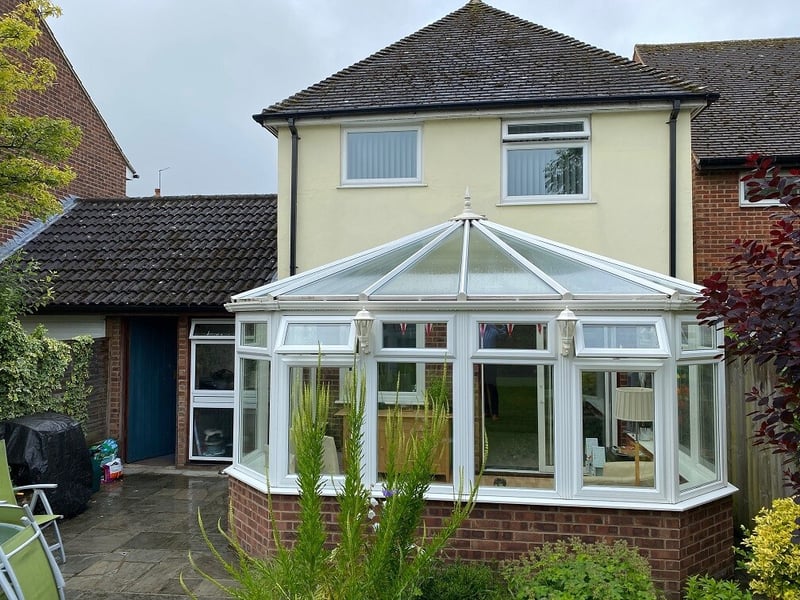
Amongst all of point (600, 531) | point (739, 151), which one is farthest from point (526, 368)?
point (739, 151)

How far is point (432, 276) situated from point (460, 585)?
2646 mm

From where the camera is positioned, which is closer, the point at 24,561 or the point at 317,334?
the point at 24,561

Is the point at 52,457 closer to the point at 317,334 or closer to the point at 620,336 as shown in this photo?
the point at 317,334

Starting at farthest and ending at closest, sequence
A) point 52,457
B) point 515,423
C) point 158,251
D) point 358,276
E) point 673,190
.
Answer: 1. point 158,251
2. point 673,190
3. point 52,457
4. point 358,276
5. point 515,423

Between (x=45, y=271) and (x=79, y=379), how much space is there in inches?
103

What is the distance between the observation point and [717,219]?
10156mm

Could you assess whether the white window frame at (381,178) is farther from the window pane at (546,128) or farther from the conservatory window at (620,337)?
the conservatory window at (620,337)

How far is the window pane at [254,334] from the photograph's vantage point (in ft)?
20.5


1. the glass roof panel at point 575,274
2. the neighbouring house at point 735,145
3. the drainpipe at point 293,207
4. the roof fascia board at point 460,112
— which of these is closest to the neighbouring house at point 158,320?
the drainpipe at point 293,207

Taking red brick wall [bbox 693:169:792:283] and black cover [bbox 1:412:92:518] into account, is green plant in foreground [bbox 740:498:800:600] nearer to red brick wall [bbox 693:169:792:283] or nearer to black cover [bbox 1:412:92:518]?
red brick wall [bbox 693:169:792:283]

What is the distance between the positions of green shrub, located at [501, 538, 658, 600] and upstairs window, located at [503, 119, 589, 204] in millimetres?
4933

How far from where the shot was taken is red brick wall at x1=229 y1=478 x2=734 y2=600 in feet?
17.2

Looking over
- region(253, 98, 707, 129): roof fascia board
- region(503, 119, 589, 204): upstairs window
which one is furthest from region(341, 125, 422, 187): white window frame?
region(503, 119, 589, 204): upstairs window

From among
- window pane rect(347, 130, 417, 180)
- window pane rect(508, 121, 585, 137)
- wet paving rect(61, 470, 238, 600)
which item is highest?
window pane rect(508, 121, 585, 137)
